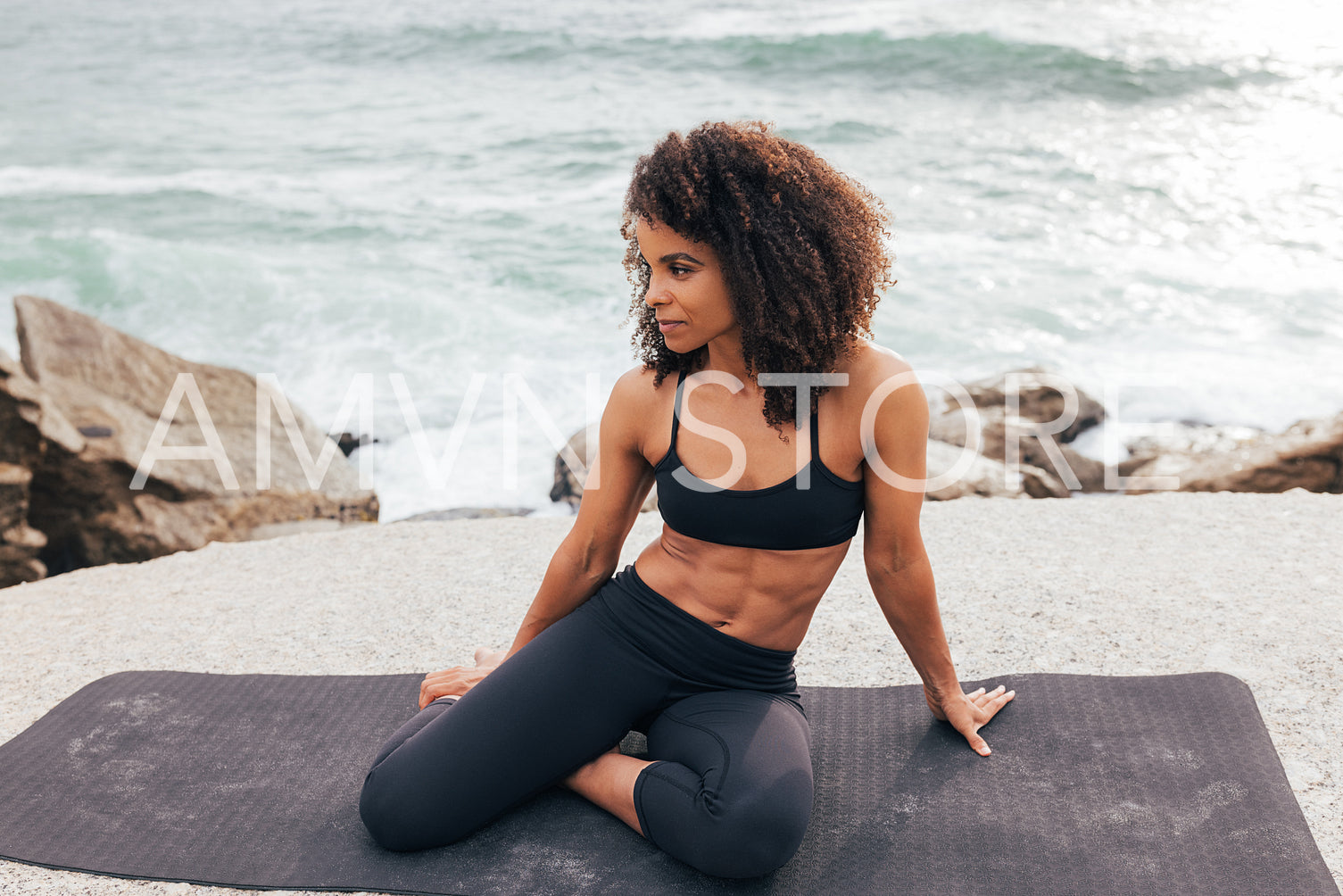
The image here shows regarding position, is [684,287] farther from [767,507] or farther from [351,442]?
[351,442]

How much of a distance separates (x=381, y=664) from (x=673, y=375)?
1679mm

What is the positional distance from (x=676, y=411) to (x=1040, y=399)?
5.65m

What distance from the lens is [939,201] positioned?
41.4ft

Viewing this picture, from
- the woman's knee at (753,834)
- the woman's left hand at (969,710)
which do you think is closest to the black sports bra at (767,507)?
the woman's knee at (753,834)

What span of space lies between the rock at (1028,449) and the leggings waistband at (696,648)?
421cm

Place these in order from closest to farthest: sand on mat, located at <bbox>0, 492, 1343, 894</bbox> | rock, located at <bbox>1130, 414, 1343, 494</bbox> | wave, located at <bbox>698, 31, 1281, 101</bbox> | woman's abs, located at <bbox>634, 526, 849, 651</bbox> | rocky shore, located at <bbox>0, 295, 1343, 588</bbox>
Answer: woman's abs, located at <bbox>634, 526, 849, 651</bbox> → sand on mat, located at <bbox>0, 492, 1343, 894</bbox> → rocky shore, located at <bbox>0, 295, 1343, 588</bbox> → rock, located at <bbox>1130, 414, 1343, 494</bbox> → wave, located at <bbox>698, 31, 1281, 101</bbox>

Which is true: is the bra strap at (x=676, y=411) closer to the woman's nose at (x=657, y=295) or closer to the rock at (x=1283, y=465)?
the woman's nose at (x=657, y=295)

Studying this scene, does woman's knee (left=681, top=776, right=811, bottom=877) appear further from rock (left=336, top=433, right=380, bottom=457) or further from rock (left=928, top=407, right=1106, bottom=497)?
rock (left=336, top=433, right=380, bottom=457)

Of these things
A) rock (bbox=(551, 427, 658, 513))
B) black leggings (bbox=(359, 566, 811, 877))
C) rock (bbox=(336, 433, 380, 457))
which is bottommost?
rock (bbox=(336, 433, 380, 457))

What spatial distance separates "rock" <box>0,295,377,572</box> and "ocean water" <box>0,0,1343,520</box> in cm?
130

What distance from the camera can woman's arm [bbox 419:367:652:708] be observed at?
7.91ft

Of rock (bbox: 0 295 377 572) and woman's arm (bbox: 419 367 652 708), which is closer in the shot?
woman's arm (bbox: 419 367 652 708)

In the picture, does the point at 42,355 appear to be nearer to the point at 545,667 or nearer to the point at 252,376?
the point at 252,376

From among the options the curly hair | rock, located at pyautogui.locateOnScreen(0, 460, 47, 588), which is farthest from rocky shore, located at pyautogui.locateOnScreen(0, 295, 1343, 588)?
the curly hair
